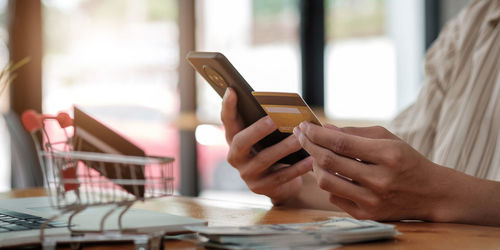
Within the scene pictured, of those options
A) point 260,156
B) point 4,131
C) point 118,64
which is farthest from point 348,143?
point 118,64

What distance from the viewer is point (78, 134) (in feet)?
2.15

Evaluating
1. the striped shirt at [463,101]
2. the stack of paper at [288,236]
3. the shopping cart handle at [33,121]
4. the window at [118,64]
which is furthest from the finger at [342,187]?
the window at [118,64]

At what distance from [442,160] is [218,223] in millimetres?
658

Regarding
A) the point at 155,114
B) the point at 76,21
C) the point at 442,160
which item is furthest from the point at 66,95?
the point at 442,160

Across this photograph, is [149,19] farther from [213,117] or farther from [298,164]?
[298,164]

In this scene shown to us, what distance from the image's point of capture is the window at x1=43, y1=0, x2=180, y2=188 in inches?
139

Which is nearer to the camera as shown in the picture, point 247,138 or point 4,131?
point 247,138

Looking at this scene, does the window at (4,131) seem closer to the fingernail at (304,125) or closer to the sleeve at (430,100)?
the sleeve at (430,100)

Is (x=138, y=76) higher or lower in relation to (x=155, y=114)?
higher

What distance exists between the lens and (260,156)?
3.44 feet

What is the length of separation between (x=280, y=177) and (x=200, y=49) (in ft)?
10.9

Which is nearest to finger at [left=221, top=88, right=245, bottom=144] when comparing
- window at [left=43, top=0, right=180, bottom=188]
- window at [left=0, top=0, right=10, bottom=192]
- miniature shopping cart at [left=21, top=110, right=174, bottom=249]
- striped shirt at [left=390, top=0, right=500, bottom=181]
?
miniature shopping cart at [left=21, top=110, right=174, bottom=249]

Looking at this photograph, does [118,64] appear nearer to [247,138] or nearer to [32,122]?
[247,138]

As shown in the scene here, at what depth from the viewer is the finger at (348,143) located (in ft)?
2.51
